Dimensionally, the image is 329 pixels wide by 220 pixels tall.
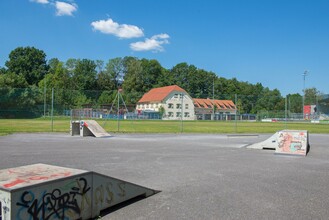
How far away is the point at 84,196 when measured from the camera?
4273 mm

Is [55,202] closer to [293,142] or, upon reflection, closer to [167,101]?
[293,142]

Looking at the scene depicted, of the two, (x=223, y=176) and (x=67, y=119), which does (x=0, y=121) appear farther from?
(x=223, y=176)

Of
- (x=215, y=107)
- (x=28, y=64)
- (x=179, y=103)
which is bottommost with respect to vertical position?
(x=215, y=107)

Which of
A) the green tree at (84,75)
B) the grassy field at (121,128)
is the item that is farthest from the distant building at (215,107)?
the green tree at (84,75)

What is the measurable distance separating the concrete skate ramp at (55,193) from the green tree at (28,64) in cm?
9957

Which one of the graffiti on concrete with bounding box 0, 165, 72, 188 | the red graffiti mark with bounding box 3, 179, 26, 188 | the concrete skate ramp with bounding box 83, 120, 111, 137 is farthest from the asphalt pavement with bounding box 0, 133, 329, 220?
the concrete skate ramp with bounding box 83, 120, 111, 137

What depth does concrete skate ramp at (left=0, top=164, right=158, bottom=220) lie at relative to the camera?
342 cm

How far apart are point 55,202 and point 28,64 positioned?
10269 centimetres

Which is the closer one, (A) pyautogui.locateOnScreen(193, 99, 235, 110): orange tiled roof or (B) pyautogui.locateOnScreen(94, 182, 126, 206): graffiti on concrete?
(B) pyautogui.locateOnScreen(94, 182, 126, 206): graffiti on concrete

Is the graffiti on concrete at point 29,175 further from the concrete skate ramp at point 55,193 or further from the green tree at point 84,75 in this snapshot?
the green tree at point 84,75

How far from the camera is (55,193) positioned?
3.85 meters

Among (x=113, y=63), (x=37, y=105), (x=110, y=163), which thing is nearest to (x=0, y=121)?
(x=37, y=105)

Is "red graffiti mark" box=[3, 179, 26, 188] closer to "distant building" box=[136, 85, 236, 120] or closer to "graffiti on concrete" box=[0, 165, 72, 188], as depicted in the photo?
"graffiti on concrete" box=[0, 165, 72, 188]

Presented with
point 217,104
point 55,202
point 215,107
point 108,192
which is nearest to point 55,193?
point 55,202
